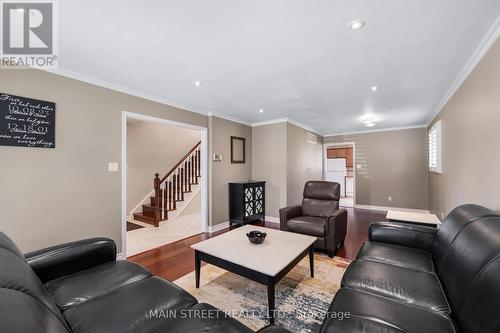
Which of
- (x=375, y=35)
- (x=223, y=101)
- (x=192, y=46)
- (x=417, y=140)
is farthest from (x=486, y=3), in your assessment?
(x=417, y=140)

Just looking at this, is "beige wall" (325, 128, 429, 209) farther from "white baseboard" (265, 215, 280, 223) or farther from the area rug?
the area rug

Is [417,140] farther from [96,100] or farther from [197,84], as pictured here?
[96,100]

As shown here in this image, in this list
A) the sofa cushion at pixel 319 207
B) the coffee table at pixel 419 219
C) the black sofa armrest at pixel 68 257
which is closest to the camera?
the black sofa armrest at pixel 68 257

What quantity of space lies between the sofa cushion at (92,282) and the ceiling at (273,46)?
1.91 m

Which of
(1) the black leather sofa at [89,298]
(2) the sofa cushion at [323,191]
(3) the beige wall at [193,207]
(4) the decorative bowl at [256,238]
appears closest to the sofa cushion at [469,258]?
(1) the black leather sofa at [89,298]

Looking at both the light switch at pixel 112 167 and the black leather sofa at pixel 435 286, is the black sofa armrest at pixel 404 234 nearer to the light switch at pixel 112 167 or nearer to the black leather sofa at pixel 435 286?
the black leather sofa at pixel 435 286

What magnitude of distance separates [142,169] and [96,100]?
10.2 feet

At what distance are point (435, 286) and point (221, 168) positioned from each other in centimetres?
373

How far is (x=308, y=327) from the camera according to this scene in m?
1.71

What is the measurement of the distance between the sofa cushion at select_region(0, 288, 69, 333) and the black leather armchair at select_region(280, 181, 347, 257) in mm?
2802

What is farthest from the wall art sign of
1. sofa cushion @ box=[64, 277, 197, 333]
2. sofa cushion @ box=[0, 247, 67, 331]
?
sofa cushion @ box=[64, 277, 197, 333]

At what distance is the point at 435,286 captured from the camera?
144cm

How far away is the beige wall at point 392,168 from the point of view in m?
5.77

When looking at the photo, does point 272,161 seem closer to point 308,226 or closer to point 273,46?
point 308,226
